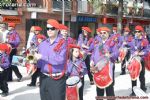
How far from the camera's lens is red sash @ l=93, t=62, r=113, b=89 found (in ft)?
28.3

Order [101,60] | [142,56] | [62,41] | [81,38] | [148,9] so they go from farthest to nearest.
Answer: [148,9] < [81,38] < [142,56] < [101,60] < [62,41]

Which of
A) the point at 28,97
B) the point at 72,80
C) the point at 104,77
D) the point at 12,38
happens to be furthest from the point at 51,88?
the point at 12,38

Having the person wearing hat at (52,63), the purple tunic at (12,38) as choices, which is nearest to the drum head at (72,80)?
the person wearing hat at (52,63)

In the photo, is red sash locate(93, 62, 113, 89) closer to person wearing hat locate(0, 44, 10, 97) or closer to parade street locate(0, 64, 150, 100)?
parade street locate(0, 64, 150, 100)

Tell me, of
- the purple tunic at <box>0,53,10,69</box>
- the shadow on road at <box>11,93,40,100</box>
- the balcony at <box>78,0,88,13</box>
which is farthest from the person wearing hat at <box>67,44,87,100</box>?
the balcony at <box>78,0,88,13</box>

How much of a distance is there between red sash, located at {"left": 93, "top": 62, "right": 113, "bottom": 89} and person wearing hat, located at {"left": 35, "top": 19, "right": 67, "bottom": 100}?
1.82 m

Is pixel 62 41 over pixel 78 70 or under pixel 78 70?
over

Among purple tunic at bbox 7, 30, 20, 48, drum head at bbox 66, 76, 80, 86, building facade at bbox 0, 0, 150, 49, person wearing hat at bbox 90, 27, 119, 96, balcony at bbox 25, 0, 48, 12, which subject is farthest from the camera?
balcony at bbox 25, 0, 48, 12

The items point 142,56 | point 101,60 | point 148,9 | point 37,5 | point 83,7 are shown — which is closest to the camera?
point 101,60

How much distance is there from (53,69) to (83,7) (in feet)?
89.4

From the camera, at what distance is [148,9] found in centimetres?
4484

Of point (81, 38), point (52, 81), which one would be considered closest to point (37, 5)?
point (81, 38)

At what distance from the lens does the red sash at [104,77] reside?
862 cm

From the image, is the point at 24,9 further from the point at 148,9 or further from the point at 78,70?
the point at 148,9
